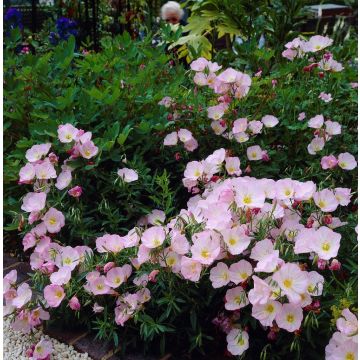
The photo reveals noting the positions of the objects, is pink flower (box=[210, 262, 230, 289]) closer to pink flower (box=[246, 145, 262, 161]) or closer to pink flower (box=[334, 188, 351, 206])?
pink flower (box=[334, 188, 351, 206])

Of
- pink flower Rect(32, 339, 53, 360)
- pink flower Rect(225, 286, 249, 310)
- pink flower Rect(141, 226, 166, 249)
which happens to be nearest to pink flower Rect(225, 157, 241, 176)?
pink flower Rect(141, 226, 166, 249)

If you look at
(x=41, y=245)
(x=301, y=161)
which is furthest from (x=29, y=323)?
(x=301, y=161)

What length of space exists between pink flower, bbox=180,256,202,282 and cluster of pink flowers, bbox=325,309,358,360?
14.3 inches

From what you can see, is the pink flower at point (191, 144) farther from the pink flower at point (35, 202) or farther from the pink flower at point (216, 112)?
the pink flower at point (35, 202)

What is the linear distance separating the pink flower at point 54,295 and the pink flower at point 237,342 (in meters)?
0.49

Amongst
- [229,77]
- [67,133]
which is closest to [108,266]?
[67,133]

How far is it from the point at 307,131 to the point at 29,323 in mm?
1332

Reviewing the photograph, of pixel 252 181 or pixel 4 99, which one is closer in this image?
pixel 252 181

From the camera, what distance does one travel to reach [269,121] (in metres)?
2.31

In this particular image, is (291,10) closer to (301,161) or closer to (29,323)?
(301,161)

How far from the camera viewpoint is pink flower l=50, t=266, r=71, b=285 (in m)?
1.66

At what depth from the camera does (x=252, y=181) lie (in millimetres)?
1653

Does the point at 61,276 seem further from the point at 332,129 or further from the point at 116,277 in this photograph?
the point at 332,129

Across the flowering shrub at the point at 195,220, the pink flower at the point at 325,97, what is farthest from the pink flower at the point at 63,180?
the pink flower at the point at 325,97
